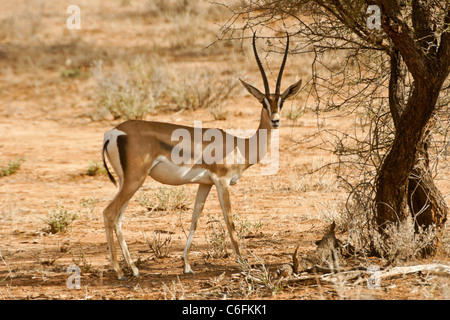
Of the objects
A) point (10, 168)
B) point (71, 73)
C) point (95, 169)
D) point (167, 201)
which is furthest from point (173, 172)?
point (71, 73)

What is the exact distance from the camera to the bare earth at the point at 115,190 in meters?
5.27

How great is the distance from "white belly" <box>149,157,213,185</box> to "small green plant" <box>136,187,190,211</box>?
9.35 feet

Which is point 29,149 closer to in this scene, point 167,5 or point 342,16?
point 342,16

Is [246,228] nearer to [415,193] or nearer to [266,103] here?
[266,103]

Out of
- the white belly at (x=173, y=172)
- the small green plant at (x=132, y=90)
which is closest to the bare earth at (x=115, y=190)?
the small green plant at (x=132, y=90)

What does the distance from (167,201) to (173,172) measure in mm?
3002

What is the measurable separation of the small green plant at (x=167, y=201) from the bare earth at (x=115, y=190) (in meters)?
0.14

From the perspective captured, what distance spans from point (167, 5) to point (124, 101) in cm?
1233

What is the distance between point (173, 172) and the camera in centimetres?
586

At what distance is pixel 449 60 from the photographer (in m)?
4.92
